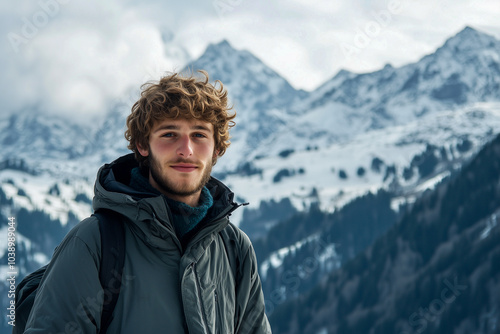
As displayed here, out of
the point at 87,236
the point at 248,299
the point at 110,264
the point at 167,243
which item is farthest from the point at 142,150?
the point at 248,299

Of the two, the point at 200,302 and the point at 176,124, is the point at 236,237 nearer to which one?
the point at 200,302

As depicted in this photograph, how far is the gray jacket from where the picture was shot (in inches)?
236

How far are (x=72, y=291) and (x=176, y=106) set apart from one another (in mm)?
2051

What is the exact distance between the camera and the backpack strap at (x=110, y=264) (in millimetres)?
6195

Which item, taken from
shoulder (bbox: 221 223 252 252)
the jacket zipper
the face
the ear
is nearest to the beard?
the face

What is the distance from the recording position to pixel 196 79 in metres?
7.64

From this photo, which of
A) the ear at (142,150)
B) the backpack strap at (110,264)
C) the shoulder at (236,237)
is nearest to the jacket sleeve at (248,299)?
the shoulder at (236,237)

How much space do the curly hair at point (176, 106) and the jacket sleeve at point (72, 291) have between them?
144cm

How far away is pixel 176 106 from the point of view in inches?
278

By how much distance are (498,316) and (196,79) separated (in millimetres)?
181877

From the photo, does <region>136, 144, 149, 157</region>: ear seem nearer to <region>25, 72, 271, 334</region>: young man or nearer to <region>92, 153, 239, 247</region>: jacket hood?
<region>25, 72, 271, 334</region>: young man

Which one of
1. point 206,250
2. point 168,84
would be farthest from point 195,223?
point 168,84

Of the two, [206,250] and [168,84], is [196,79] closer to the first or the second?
[168,84]

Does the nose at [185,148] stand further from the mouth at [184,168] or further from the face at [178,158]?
the mouth at [184,168]
